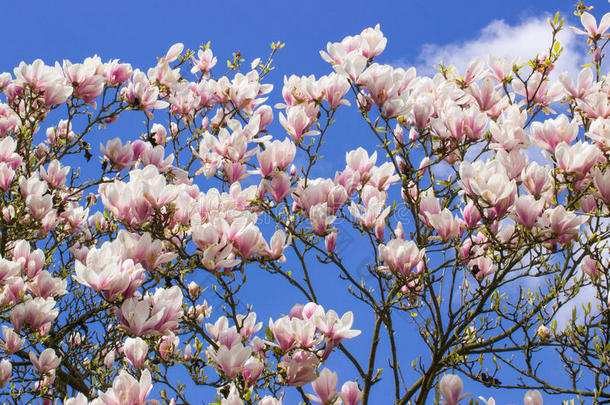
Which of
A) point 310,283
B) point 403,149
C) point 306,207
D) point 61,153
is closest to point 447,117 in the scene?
point 403,149

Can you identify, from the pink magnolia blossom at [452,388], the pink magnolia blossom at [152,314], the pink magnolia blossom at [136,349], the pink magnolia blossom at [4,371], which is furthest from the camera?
the pink magnolia blossom at [4,371]

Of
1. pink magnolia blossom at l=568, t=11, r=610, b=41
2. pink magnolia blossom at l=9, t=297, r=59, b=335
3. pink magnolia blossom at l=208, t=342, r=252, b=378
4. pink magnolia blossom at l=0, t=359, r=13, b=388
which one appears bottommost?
pink magnolia blossom at l=208, t=342, r=252, b=378

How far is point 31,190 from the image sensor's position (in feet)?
11.9

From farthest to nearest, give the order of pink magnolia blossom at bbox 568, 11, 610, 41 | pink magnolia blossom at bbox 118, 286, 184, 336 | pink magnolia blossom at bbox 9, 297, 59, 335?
pink magnolia blossom at bbox 568, 11, 610, 41, pink magnolia blossom at bbox 9, 297, 59, 335, pink magnolia blossom at bbox 118, 286, 184, 336

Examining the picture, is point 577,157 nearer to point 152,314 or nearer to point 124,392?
point 152,314

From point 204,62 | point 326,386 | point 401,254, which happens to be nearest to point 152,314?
point 326,386

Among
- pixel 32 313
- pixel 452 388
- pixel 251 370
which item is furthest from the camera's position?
pixel 32 313

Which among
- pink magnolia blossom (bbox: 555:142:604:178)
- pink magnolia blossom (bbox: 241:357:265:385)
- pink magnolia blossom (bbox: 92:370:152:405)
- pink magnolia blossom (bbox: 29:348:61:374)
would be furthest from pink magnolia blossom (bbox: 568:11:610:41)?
pink magnolia blossom (bbox: 29:348:61:374)

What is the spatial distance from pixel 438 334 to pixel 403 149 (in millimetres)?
1054

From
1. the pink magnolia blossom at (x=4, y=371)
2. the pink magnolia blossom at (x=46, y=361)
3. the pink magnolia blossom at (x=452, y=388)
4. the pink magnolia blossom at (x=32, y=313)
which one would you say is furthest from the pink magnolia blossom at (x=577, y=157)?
the pink magnolia blossom at (x=4, y=371)

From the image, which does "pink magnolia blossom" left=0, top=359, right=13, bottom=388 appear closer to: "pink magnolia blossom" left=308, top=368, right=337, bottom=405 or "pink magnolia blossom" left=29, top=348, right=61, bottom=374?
"pink magnolia blossom" left=29, top=348, right=61, bottom=374

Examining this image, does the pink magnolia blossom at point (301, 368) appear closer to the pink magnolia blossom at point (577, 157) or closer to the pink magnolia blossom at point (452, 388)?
the pink magnolia blossom at point (452, 388)

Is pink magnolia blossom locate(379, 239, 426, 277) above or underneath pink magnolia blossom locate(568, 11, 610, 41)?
underneath

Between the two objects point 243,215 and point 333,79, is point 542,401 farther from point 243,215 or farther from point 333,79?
point 333,79
